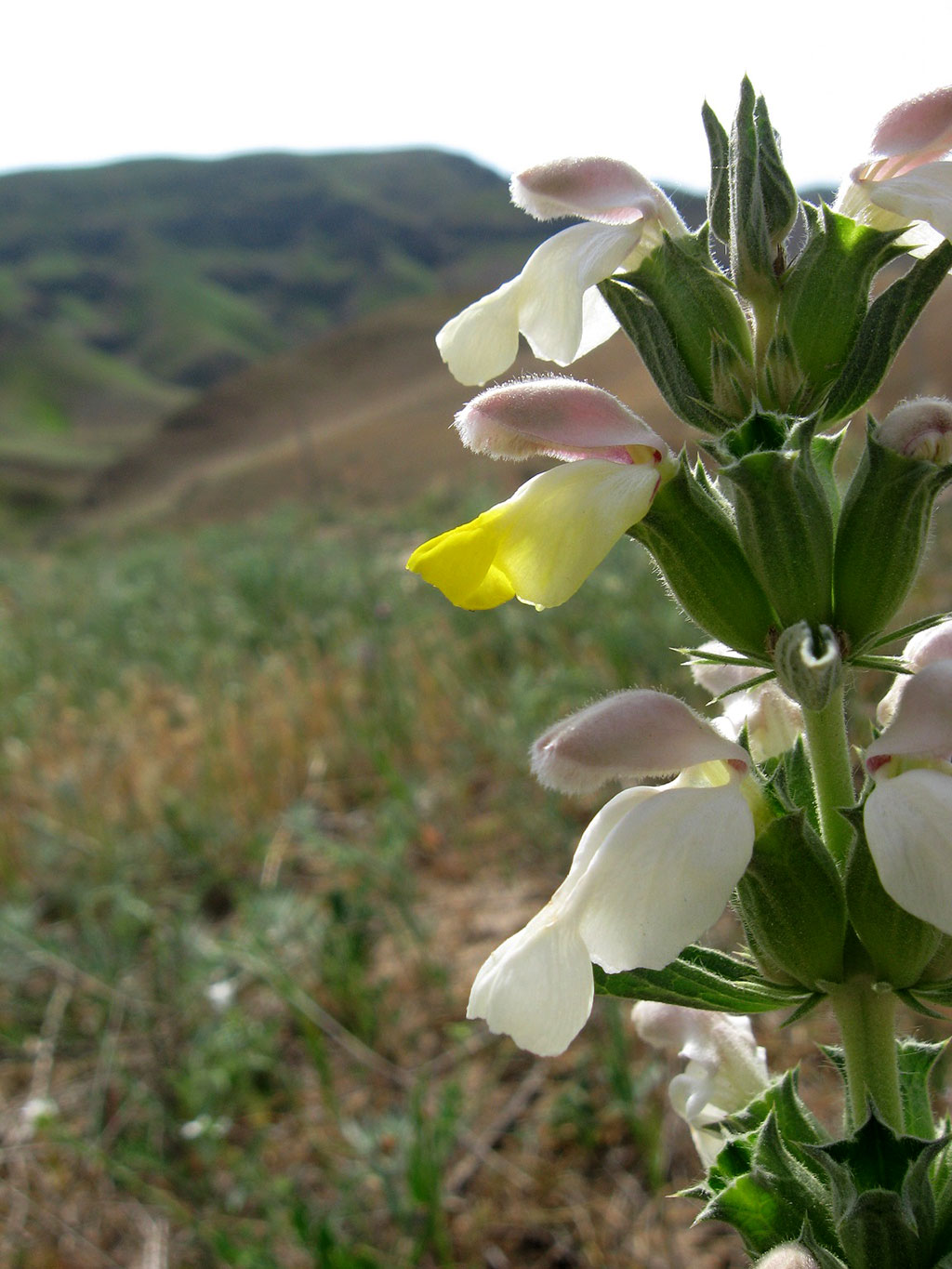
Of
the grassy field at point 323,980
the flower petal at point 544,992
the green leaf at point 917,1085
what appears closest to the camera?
the flower petal at point 544,992

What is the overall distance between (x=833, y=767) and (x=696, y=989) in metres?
0.26

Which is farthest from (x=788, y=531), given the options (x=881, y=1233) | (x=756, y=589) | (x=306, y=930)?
(x=306, y=930)

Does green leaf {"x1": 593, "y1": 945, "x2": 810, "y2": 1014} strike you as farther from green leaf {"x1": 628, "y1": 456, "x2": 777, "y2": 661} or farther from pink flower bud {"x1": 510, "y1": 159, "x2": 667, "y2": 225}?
pink flower bud {"x1": 510, "y1": 159, "x2": 667, "y2": 225}

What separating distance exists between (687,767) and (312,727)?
12.4 ft

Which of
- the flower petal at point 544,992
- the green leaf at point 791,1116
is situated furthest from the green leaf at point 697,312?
the green leaf at point 791,1116

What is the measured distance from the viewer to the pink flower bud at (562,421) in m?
0.96

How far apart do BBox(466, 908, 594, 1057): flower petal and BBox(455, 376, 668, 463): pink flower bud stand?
46 centimetres

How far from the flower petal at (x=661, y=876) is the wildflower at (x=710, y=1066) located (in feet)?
1.46

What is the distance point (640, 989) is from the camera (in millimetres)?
931

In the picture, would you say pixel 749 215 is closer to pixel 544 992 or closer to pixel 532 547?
pixel 532 547

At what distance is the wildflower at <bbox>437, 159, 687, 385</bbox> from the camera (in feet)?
3.05

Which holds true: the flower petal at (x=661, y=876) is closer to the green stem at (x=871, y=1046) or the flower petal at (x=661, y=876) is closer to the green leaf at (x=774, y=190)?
the green stem at (x=871, y=1046)

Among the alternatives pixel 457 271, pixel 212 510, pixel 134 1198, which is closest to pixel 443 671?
pixel 134 1198

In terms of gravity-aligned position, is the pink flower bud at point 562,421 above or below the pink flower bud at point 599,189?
below
